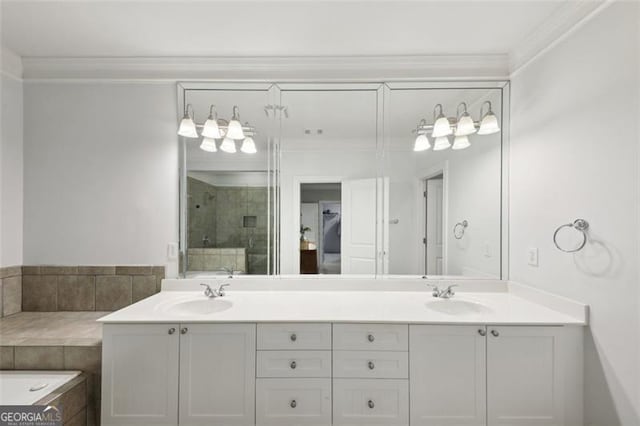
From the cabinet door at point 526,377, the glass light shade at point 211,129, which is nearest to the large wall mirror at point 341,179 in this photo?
the glass light shade at point 211,129

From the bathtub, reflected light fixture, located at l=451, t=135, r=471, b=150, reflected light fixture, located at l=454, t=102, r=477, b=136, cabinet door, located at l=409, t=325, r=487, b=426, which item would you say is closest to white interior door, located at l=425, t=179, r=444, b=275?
reflected light fixture, located at l=451, t=135, r=471, b=150

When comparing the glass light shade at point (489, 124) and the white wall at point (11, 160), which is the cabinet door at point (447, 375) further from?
the white wall at point (11, 160)

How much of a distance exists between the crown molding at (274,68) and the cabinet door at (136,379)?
5.59 ft

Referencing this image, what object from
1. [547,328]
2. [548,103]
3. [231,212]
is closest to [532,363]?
[547,328]

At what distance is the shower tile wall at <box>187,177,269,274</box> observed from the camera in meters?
2.12

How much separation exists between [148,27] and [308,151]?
1222mm

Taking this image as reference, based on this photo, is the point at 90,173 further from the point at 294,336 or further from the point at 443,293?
the point at 443,293

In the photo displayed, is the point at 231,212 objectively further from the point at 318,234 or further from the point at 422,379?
the point at 422,379

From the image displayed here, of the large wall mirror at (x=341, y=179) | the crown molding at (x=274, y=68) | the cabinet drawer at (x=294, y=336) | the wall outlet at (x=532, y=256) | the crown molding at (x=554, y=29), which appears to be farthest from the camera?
the large wall mirror at (x=341, y=179)

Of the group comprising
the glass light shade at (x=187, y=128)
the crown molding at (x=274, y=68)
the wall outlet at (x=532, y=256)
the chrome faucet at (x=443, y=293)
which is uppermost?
the crown molding at (x=274, y=68)

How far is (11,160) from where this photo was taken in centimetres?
200

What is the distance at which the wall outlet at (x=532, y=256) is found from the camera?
176 centimetres

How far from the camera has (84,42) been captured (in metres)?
1.83

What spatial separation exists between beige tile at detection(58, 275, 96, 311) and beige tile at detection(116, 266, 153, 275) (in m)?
0.19
